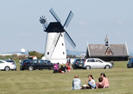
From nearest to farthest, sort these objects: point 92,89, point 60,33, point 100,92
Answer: point 100,92 → point 92,89 → point 60,33

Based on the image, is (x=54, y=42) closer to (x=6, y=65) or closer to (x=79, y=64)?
(x=79, y=64)

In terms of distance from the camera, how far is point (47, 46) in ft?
307

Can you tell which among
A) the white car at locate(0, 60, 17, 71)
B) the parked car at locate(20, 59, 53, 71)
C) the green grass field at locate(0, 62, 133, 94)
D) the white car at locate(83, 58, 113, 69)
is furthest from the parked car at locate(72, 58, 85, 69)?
the green grass field at locate(0, 62, 133, 94)

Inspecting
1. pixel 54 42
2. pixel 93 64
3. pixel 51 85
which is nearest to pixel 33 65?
pixel 93 64

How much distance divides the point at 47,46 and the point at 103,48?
33037 mm

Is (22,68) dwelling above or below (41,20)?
below

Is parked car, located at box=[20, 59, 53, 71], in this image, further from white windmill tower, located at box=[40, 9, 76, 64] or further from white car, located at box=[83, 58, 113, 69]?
white windmill tower, located at box=[40, 9, 76, 64]

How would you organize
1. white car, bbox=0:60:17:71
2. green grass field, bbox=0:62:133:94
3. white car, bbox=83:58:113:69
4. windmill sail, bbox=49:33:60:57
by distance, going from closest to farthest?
green grass field, bbox=0:62:133:94, white car, bbox=0:60:17:71, white car, bbox=83:58:113:69, windmill sail, bbox=49:33:60:57

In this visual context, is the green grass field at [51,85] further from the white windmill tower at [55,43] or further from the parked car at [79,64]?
the white windmill tower at [55,43]

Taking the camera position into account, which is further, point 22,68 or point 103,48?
point 103,48

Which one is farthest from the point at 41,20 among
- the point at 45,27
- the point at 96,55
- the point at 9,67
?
the point at 9,67

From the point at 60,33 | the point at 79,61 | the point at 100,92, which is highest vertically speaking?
the point at 60,33

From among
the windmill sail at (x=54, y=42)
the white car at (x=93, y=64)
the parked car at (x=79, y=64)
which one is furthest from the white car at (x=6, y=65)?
the windmill sail at (x=54, y=42)

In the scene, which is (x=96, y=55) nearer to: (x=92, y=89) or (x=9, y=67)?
(x=9, y=67)
